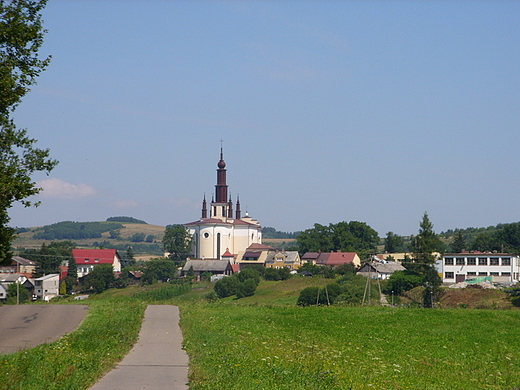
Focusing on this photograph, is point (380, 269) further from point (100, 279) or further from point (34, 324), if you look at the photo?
point (34, 324)

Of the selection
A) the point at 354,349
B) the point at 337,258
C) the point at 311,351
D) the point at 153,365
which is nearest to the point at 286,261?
the point at 337,258

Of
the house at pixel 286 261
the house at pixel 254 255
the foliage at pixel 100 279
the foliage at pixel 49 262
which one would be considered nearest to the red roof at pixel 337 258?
the house at pixel 286 261

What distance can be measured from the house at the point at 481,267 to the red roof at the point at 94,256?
241ft

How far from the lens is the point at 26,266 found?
116 m

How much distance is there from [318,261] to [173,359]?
319ft

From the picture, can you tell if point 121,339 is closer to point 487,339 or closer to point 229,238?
point 487,339

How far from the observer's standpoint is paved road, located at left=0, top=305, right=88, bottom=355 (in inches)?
768

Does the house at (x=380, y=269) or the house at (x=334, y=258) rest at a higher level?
the house at (x=334, y=258)

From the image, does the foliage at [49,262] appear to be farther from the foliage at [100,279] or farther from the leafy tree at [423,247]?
the leafy tree at [423,247]

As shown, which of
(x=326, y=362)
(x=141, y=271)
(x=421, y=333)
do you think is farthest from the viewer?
(x=141, y=271)

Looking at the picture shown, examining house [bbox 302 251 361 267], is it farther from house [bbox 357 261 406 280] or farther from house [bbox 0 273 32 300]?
house [bbox 0 273 32 300]

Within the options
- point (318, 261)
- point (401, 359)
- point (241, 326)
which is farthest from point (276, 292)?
point (401, 359)

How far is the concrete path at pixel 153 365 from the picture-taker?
1252 cm

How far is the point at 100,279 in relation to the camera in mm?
97750
